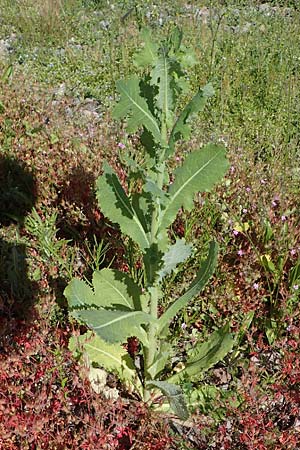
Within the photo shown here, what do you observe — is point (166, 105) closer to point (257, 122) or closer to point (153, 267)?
point (153, 267)

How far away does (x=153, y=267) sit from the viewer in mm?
2559

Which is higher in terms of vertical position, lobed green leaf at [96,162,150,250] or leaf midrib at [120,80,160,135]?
leaf midrib at [120,80,160,135]

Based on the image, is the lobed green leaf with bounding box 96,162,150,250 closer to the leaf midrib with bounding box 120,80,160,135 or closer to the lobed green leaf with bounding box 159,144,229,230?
the lobed green leaf with bounding box 159,144,229,230

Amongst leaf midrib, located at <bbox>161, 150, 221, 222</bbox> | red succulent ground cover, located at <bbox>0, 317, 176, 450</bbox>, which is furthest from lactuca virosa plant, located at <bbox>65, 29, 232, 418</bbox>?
red succulent ground cover, located at <bbox>0, 317, 176, 450</bbox>

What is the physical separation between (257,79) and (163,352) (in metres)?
4.04

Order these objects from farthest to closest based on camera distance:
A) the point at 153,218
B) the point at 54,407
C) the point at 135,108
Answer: the point at 54,407 < the point at 153,218 < the point at 135,108

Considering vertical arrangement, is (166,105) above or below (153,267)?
above

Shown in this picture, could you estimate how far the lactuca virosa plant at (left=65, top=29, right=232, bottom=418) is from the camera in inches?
87.4

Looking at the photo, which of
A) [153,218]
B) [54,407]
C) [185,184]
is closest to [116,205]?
[153,218]

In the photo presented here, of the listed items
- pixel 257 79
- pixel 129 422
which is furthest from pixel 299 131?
pixel 129 422

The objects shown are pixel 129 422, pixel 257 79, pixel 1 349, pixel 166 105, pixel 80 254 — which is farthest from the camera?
pixel 257 79

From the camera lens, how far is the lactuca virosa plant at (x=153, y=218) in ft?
7.29

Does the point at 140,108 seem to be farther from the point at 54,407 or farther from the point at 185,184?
the point at 54,407

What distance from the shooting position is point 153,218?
2.47 meters
